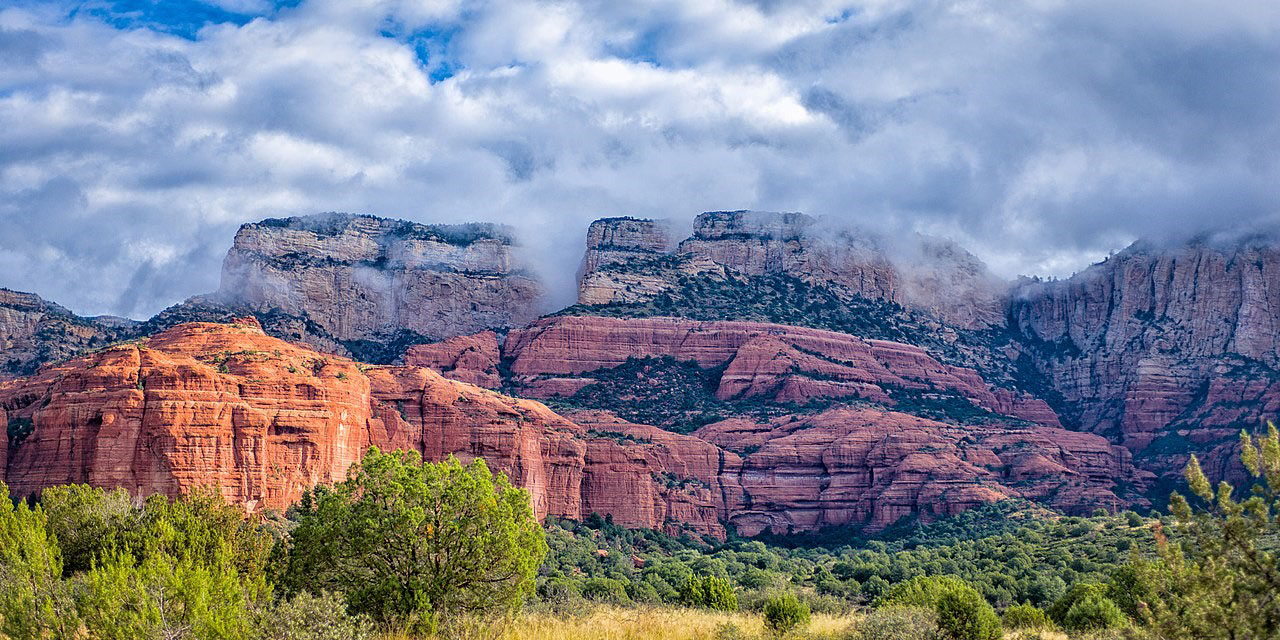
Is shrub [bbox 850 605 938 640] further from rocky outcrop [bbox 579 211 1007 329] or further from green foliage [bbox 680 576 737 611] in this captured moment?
rocky outcrop [bbox 579 211 1007 329]

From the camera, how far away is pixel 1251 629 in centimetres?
1005

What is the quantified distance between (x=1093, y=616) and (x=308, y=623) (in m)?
24.3

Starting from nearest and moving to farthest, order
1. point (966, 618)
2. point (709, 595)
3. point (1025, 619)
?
point (966, 618), point (1025, 619), point (709, 595)

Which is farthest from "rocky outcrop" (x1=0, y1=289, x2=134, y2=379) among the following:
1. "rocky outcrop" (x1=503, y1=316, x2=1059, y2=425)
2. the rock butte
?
"rocky outcrop" (x1=503, y1=316, x2=1059, y2=425)

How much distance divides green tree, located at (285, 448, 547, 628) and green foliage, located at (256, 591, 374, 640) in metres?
3.46

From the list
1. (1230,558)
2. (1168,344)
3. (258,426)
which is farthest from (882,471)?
(1230,558)

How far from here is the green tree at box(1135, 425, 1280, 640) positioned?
33.0ft

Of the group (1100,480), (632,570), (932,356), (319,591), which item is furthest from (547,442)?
(319,591)

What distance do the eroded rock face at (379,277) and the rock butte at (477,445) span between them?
57416mm

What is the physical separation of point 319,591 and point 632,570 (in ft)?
188

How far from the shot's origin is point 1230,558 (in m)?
10.5

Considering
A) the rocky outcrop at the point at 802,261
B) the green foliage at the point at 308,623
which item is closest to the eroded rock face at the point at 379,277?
the rocky outcrop at the point at 802,261

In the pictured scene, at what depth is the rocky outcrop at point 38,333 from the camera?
10781 centimetres

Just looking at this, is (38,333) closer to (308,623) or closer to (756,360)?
(756,360)
